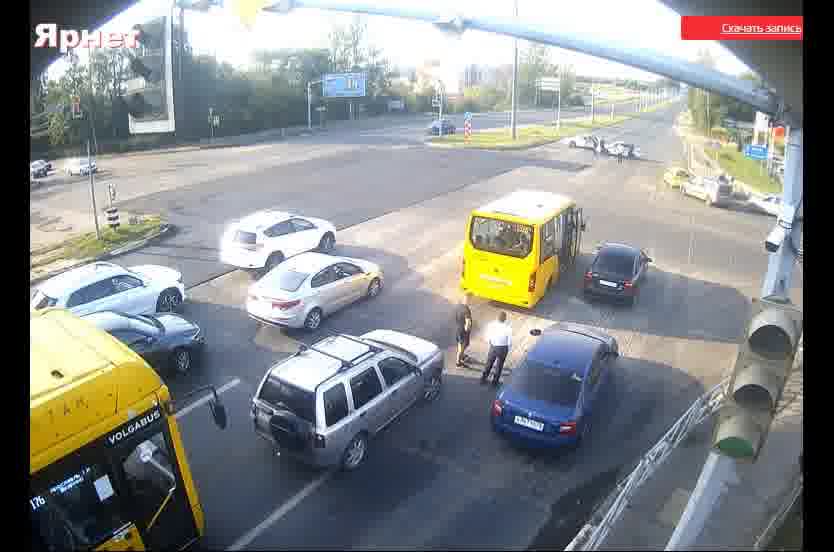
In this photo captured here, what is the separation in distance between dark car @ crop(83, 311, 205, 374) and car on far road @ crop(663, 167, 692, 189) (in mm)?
28225

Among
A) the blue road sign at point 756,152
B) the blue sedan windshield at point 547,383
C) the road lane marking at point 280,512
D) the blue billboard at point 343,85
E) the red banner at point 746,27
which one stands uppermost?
the blue billboard at point 343,85

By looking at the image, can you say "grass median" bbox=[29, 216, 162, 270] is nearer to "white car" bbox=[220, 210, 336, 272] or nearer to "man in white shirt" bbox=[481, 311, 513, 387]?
"white car" bbox=[220, 210, 336, 272]

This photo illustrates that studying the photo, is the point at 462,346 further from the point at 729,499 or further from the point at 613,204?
the point at 613,204

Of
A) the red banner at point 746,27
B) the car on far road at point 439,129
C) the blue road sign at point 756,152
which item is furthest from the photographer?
the car on far road at point 439,129

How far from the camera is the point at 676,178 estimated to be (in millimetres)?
34312

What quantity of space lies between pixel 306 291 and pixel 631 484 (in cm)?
825

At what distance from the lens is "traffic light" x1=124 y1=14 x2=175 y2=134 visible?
20.7 feet

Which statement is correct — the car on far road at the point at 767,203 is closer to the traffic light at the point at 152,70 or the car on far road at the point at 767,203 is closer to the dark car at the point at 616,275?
the dark car at the point at 616,275

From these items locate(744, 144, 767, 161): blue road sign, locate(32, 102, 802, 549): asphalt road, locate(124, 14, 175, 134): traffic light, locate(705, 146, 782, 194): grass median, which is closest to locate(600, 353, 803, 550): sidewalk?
locate(32, 102, 802, 549): asphalt road

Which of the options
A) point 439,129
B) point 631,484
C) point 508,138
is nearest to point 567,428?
point 631,484

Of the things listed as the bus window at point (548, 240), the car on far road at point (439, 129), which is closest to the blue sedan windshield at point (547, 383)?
the bus window at point (548, 240)

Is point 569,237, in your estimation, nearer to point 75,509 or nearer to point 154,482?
point 154,482

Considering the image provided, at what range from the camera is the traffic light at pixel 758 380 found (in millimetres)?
4176

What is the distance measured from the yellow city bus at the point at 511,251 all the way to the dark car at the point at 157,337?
6.57 meters
